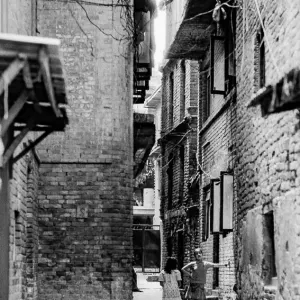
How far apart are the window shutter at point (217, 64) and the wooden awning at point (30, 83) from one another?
24.9 feet

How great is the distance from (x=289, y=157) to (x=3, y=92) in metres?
3.93

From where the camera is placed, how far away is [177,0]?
19.4 m

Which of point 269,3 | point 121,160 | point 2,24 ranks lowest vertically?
point 121,160

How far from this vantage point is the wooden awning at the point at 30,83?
21.8 ft

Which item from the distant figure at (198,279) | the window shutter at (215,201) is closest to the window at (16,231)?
the distant figure at (198,279)

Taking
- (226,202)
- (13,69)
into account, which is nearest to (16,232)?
(13,69)

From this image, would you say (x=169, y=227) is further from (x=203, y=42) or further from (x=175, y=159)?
(x=203, y=42)

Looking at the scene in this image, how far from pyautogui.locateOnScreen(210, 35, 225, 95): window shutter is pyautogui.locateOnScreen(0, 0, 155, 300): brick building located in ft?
6.61

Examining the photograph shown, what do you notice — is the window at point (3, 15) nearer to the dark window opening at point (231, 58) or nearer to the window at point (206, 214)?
the dark window opening at point (231, 58)

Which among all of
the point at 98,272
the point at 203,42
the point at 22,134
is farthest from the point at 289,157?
the point at 203,42

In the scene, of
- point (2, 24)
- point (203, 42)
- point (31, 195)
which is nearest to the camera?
point (2, 24)

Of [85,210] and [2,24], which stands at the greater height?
[2,24]

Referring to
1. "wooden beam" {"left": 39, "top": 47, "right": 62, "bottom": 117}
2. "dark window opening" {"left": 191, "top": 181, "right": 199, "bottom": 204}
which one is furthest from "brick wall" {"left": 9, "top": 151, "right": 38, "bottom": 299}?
"dark window opening" {"left": 191, "top": 181, "right": 199, "bottom": 204}

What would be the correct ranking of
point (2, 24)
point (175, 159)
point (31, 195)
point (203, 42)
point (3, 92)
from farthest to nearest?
point (175, 159), point (203, 42), point (31, 195), point (2, 24), point (3, 92)
